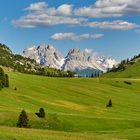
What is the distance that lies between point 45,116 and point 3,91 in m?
47.3

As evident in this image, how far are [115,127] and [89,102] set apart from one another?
6956cm

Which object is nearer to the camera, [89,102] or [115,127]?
[115,127]

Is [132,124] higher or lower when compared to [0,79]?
lower

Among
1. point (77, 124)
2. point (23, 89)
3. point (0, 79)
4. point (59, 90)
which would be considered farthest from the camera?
point (59, 90)

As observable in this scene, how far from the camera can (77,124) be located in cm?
9731

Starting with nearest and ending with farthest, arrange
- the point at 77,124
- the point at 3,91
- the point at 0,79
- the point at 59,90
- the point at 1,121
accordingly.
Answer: the point at 1,121 < the point at 77,124 < the point at 3,91 < the point at 0,79 < the point at 59,90

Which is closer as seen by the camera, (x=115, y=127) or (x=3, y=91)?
(x=115, y=127)

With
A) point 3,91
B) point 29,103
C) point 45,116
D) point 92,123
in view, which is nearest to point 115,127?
point 92,123

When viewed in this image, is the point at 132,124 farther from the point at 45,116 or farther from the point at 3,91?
the point at 3,91

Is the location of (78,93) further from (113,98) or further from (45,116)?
(45,116)

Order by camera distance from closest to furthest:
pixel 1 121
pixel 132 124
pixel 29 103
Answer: pixel 1 121
pixel 132 124
pixel 29 103

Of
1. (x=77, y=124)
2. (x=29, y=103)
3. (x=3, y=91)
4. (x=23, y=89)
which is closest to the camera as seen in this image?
(x=77, y=124)

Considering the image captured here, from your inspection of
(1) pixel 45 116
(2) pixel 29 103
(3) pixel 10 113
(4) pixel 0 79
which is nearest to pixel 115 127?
(1) pixel 45 116

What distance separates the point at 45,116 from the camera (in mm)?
97875
